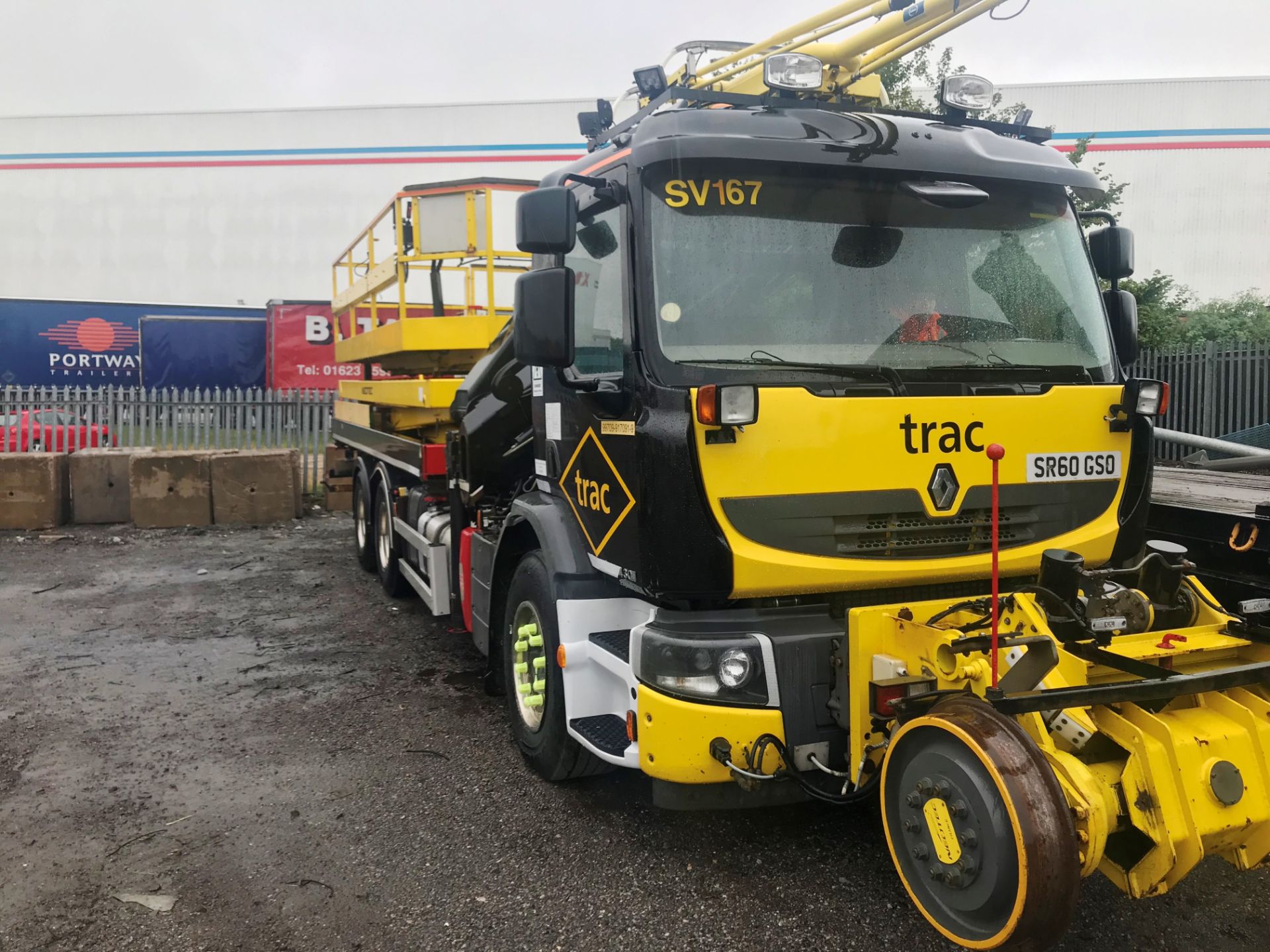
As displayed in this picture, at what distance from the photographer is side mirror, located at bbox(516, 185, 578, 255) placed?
3.32 m

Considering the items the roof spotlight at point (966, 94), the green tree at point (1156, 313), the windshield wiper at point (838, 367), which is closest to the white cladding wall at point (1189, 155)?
the green tree at point (1156, 313)

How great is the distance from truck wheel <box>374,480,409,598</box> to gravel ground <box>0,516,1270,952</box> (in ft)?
5.24

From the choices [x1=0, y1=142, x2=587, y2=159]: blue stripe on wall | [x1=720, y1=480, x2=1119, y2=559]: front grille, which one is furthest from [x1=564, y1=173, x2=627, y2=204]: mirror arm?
[x1=0, y1=142, x2=587, y2=159]: blue stripe on wall

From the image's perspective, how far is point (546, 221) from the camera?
10.9 feet

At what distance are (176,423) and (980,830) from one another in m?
14.0

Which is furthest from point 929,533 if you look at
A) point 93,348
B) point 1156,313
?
point 93,348

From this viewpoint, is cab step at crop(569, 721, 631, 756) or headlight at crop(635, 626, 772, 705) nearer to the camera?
headlight at crop(635, 626, 772, 705)

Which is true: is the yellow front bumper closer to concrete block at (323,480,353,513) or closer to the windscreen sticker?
the windscreen sticker

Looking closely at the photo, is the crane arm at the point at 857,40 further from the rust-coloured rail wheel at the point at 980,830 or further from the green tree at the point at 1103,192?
the rust-coloured rail wheel at the point at 980,830

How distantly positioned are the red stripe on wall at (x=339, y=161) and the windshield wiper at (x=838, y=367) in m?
20.3

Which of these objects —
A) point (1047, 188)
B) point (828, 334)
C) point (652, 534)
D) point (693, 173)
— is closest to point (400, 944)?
point (652, 534)

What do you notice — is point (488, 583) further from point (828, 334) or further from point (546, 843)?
point (828, 334)

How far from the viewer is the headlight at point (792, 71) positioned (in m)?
3.57

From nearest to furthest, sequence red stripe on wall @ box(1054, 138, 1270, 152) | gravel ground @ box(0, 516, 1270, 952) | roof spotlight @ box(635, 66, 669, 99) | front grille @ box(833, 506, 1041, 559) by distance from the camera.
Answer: gravel ground @ box(0, 516, 1270, 952)
front grille @ box(833, 506, 1041, 559)
roof spotlight @ box(635, 66, 669, 99)
red stripe on wall @ box(1054, 138, 1270, 152)
